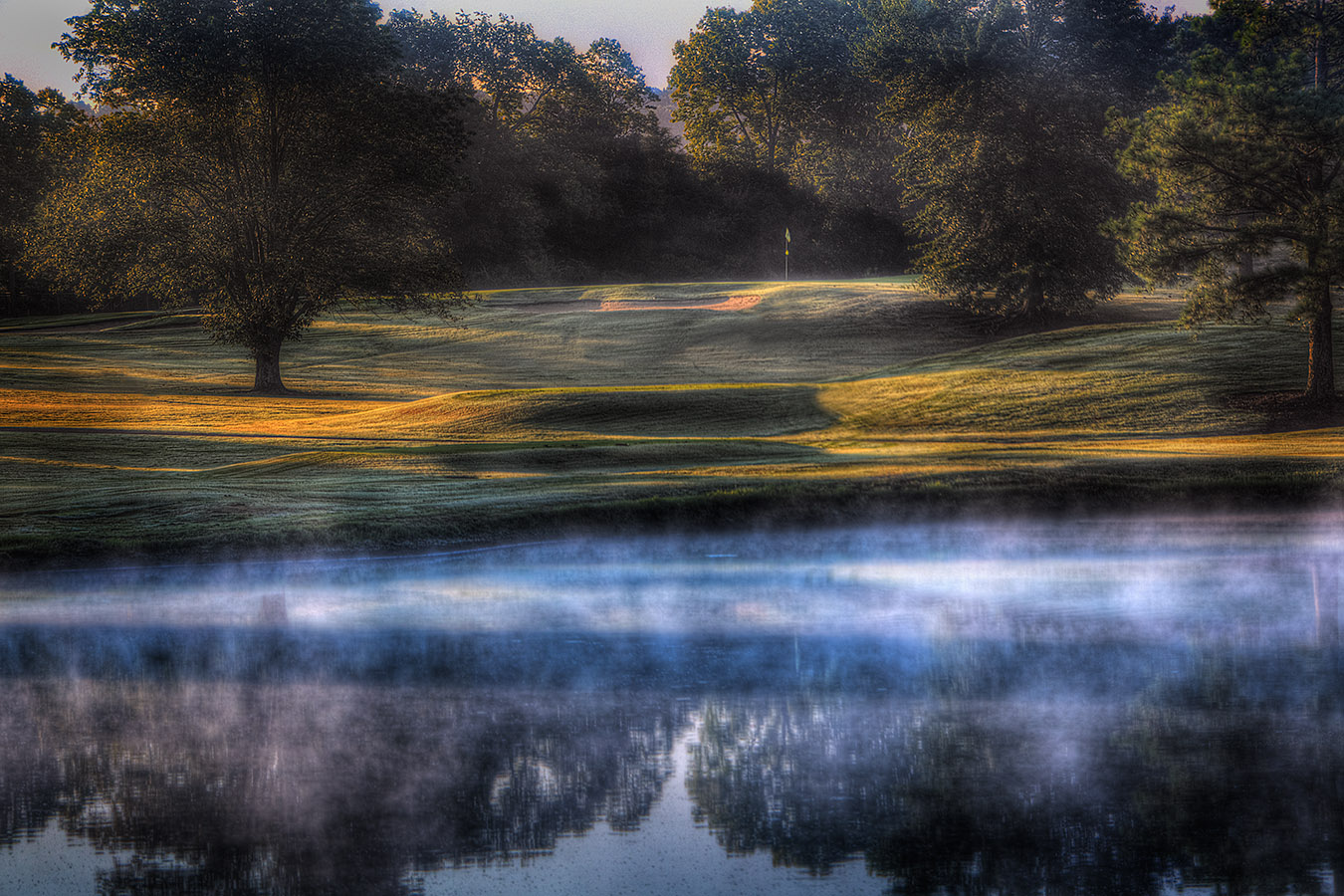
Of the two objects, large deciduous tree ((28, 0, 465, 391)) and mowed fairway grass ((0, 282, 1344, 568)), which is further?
large deciduous tree ((28, 0, 465, 391))

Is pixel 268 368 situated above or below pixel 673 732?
above

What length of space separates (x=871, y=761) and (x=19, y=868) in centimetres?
354

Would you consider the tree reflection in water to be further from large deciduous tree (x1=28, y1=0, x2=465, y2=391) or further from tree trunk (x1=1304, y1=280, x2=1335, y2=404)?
large deciduous tree (x1=28, y1=0, x2=465, y2=391)

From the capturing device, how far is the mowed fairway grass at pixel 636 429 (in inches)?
467

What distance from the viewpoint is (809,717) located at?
5.96 meters

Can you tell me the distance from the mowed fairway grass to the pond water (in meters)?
2.39

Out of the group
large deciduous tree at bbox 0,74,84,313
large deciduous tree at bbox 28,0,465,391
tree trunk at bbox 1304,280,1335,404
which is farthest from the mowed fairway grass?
large deciduous tree at bbox 0,74,84,313

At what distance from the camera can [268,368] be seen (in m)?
32.6

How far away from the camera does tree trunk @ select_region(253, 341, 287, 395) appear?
32281mm

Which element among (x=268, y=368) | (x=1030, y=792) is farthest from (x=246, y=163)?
(x=1030, y=792)

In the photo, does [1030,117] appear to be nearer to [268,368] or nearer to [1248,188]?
[1248,188]

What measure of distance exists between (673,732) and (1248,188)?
19703 mm

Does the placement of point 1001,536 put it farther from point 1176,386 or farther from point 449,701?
point 1176,386

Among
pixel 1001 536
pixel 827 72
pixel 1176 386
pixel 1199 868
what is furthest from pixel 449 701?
pixel 827 72
